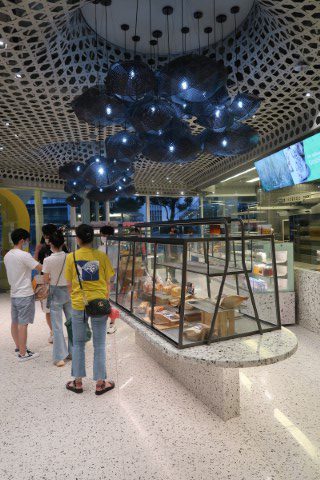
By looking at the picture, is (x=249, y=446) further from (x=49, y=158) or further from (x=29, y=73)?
(x=49, y=158)

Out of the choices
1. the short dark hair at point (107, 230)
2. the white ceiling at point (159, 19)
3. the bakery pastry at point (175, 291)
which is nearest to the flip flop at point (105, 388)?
the bakery pastry at point (175, 291)

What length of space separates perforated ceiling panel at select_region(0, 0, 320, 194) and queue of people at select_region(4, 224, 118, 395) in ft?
7.41

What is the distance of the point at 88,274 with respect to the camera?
306cm

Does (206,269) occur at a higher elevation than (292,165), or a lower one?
lower

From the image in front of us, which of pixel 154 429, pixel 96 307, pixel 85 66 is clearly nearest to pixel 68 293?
pixel 96 307

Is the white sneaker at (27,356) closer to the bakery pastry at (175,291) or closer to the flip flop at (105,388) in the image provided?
the flip flop at (105,388)

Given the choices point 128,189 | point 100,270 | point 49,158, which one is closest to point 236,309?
point 100,270

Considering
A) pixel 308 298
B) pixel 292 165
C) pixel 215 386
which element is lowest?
pixel 215 386

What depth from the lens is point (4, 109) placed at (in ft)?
18.9

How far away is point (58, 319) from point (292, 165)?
492cm

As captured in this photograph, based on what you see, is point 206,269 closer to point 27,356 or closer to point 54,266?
point 54,266

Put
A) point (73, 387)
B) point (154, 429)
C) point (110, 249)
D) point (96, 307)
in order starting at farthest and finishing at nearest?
point (110, 249) < point (73, 387) < point (96, 307) < point (154, 429)

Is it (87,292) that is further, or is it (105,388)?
(105,388)

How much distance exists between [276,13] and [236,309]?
11.2 ft
